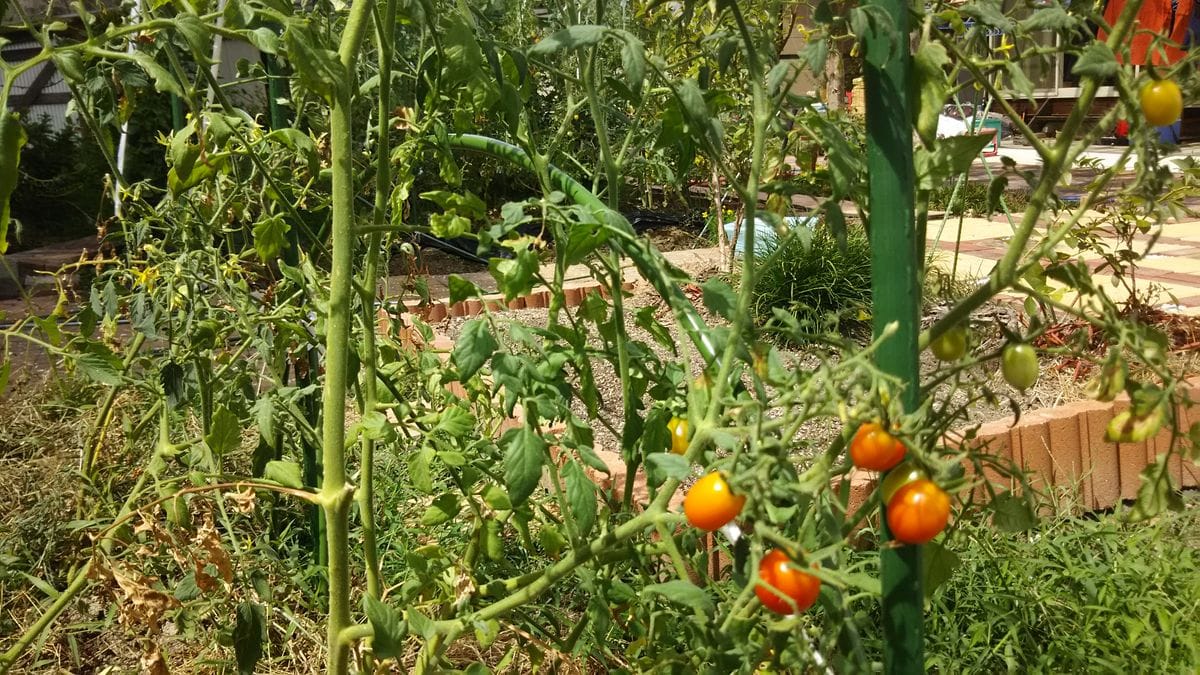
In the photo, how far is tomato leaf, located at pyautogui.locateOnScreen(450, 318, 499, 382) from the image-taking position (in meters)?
0.90

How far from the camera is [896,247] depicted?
2.75 feet

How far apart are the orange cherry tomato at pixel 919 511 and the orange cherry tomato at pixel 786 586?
8cm

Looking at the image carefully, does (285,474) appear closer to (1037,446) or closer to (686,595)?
(686,595)

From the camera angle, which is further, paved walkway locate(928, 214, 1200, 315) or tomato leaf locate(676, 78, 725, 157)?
paved walkway locate(928, 214, 1200, 315)

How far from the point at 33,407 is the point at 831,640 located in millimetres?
2333

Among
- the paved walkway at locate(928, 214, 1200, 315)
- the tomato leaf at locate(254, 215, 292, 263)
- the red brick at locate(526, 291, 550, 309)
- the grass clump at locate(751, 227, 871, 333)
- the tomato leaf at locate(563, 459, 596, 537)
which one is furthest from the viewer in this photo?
the paved walkway at locate(928, 214, 1200, 315)

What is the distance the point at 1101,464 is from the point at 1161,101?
1857mm

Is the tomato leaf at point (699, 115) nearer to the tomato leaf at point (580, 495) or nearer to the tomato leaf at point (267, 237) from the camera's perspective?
the tomato leaf at point (580, 495)

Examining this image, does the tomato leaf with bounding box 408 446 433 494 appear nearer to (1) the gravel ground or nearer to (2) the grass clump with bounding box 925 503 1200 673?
(2) the grass clump with bounding box 925 503 1200 673

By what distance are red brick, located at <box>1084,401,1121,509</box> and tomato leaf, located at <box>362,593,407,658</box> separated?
1.85 meters

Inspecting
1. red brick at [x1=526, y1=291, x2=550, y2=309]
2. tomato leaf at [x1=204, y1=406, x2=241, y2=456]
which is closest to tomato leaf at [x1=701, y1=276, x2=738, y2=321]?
tomato leaf at [x1=204, y1=406, x2=241, y2=456]

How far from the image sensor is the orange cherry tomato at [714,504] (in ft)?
2.39

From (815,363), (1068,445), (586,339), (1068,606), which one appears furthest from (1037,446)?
(586,339)

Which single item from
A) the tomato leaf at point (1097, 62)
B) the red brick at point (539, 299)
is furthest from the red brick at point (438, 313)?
the tomato leaf at point (1097, 62)
